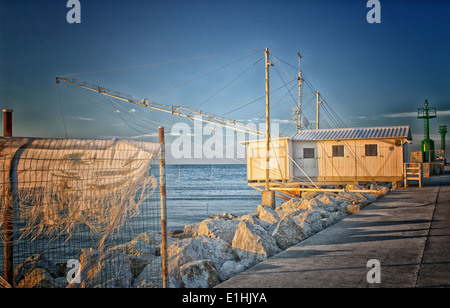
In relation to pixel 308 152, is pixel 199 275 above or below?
below

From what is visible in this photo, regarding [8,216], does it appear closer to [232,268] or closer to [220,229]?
[232,268]

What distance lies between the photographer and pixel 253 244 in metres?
7.58

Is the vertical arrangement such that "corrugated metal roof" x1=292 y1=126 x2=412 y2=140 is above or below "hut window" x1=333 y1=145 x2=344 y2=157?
above

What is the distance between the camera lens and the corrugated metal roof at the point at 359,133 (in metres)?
23.2

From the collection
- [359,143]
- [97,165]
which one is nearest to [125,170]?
[97,165]

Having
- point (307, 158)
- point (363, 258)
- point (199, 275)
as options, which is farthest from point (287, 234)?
point (307, 158)

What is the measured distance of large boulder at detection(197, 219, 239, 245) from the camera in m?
9.42

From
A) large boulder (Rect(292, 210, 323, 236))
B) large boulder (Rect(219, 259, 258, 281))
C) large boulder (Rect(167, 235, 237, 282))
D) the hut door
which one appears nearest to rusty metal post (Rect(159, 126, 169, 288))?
large boulder (Rect(167, 235, 237, 282))

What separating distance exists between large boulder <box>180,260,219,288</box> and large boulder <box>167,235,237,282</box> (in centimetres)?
22

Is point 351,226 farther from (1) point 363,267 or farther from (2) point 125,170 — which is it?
(2) point 125,170

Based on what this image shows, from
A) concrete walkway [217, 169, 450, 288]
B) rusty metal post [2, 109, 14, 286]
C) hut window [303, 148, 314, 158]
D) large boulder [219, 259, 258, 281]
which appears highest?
hut window [303, 148, 314, 158]

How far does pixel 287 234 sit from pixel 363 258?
2183 millimetres

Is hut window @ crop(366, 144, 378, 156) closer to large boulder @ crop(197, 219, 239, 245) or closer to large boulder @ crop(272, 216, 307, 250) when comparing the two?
large boulder @ crop(272, 216, 307, 250)

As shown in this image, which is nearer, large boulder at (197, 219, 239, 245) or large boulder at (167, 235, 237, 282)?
large boulder at (167, 235, 237, 282)
